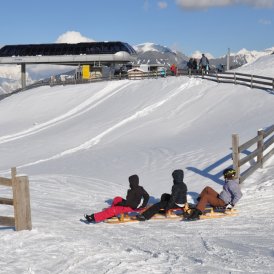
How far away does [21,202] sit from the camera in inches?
311

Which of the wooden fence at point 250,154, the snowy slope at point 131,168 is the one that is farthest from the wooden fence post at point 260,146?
the snowy slope at point 131,168

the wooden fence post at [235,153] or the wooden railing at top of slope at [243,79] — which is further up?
the wooden railing at top of slope at [243,79]

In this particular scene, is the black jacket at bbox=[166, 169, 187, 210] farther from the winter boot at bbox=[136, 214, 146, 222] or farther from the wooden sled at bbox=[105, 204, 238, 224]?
the winter boot at bbox=[136, 214, 146, 222]

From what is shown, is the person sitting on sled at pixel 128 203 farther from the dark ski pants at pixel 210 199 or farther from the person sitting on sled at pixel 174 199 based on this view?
the dark ski pants at pixel 210 199

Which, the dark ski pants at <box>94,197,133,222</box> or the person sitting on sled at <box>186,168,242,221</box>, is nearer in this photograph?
the dark ski pants at <box>94,197,133,222</box>

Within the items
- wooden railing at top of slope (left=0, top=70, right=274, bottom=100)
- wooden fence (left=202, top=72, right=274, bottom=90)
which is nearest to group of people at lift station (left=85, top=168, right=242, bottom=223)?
wooden railing at top of slope (left=0, top=70, right=274, bottom=100)

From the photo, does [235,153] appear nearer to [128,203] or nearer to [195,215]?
[195,215]

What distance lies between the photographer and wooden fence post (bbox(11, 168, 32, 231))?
784 cm

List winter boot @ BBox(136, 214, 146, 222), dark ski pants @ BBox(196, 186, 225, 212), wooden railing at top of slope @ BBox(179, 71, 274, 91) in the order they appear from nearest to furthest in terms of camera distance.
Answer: winter boot @ BBox(136, 214, 146, 222) < dark ski pants @ BBox(196, 186, 225, 212) < wooden railing at top of slope @ BBox(179, 71, 274, 91)

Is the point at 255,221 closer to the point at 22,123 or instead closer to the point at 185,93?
the point at 185,93

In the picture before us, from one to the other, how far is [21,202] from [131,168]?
1059 cm

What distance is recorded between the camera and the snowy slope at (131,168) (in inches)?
251

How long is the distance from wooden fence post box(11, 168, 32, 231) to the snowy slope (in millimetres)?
206

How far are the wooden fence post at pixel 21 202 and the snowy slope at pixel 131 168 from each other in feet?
0.68
